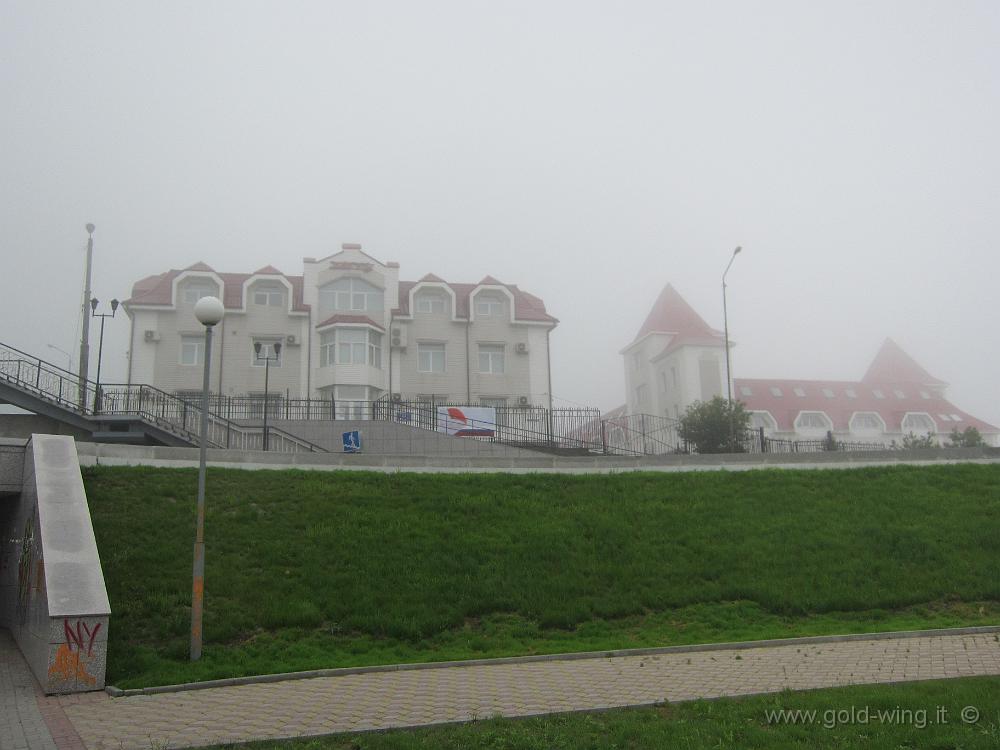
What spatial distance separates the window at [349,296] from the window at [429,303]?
2175 millimetres

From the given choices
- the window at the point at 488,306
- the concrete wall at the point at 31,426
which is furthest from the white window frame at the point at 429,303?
the concrete wall at the point at 31,426

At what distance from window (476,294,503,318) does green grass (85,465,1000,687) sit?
26420 mm

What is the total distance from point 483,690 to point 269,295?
37.6 metres

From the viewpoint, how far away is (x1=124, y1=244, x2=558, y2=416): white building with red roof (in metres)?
42.2

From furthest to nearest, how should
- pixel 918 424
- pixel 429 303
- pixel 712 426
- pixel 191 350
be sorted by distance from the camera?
1. pixel 918 424
2. pixel 429 303
3. pixel 191 350
4. pixel 712 426

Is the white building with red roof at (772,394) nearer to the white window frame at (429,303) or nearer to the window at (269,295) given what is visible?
the white window frame at (429,303)

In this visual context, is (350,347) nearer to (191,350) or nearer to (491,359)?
(491,359)

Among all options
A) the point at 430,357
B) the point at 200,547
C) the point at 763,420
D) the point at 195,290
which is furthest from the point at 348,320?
the point at 763,420

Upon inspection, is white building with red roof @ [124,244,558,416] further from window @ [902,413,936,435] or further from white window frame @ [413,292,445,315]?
window @ [902,413,936,435]

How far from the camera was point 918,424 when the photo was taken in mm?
76562

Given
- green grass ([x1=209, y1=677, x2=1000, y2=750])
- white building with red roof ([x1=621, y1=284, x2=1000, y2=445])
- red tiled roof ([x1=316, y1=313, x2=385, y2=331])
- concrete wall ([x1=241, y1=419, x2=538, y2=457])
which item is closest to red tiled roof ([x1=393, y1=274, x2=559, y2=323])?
red tiled roof ([x1=316, y1=313, x2=385, y2=331])

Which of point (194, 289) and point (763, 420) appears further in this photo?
point (763, 420)

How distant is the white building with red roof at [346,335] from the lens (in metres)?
42.2

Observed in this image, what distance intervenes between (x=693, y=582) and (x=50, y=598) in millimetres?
10201
